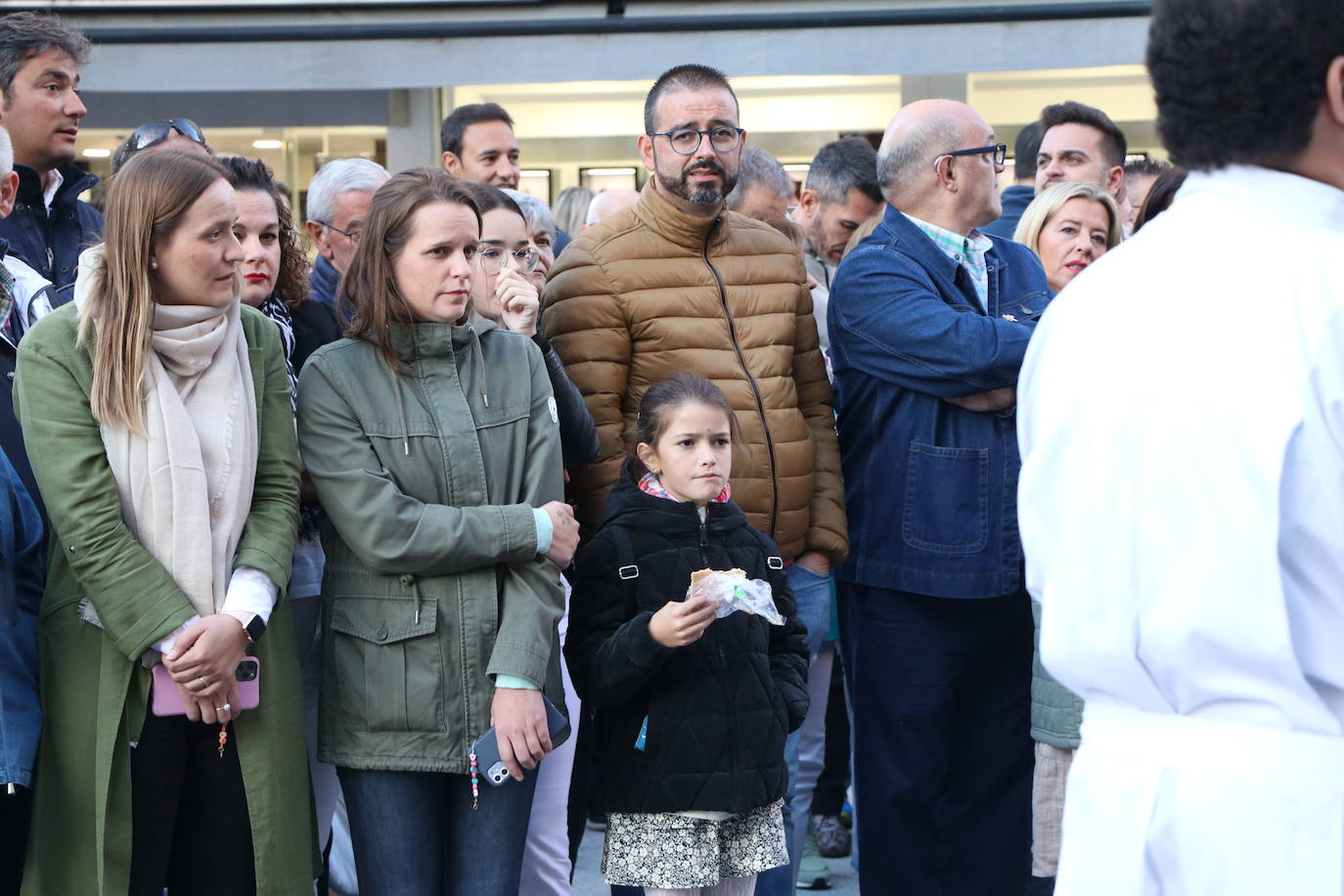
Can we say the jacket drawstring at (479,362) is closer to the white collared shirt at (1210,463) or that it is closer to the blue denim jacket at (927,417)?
the blue denim jacket at (927,417)

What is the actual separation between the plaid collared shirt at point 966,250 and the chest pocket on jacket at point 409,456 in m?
1.49

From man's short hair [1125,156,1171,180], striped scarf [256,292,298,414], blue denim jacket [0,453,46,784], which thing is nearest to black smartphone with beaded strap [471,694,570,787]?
A: blue denim jacket [0,453,46,784]

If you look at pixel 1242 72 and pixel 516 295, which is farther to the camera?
pixel 516 295

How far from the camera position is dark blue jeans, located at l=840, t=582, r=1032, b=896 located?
3943 millimetres

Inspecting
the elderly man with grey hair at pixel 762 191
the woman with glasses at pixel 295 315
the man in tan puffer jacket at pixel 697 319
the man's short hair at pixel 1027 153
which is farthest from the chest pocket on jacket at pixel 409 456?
the man's short hair at pixel 1027 153

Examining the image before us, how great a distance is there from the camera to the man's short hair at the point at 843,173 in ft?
A: 18.7

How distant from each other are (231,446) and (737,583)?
109cm

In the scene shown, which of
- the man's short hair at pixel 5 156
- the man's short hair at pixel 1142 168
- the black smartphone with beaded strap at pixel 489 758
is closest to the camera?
the black smartphone with beaded strap at pixel 489 758

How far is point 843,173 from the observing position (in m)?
5.73

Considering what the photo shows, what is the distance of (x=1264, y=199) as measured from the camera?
1.74m

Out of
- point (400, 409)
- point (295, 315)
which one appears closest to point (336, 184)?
point (295, 315)

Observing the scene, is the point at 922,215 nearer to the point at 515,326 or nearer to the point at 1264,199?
the point at 515,326

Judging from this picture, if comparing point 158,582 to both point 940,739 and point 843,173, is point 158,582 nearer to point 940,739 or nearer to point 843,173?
point 940,739

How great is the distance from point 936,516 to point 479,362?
1.23 meters
